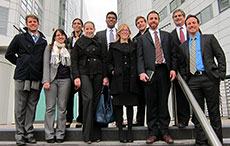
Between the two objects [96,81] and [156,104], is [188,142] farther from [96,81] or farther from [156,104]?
[96,81]

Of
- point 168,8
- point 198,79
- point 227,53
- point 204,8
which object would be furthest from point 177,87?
point 168,8

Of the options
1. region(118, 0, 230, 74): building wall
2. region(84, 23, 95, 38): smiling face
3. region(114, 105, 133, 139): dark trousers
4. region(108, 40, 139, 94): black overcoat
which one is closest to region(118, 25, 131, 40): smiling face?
region(108, 40, 139, 94): black overcoat

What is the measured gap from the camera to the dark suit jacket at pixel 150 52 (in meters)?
3.24

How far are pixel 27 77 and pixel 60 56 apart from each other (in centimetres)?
64

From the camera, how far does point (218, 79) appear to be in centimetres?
300

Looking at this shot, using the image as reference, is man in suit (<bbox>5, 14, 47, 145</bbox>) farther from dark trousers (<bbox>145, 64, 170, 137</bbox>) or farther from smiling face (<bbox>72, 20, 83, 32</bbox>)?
dark trousers (<bbox>145, 64, 170, 137</bbox>)

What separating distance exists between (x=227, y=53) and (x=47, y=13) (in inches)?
987

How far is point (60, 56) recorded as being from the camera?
11.7 feet

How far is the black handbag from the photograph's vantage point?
3.30 m

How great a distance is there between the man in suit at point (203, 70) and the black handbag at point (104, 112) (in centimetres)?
129

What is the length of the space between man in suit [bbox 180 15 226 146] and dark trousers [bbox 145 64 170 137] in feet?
1.13

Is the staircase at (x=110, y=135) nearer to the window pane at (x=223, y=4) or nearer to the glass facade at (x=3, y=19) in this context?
the window pane at (x=223, y=4)

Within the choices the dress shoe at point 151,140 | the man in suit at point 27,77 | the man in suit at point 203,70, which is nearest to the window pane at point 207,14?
the man in suit at point 203,70

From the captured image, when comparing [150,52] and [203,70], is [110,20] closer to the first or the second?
[150,52]
